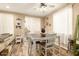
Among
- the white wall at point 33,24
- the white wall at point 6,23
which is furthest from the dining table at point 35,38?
the white wall at point 6,23

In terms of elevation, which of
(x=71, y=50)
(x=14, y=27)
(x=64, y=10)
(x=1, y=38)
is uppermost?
(x=64, y=10)

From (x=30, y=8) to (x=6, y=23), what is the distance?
1.57 feet

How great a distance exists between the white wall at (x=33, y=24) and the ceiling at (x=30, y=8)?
0.09 meters

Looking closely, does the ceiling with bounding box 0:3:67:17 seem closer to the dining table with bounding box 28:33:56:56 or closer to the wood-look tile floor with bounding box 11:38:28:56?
the dining table with bounding box 28:33:56:56

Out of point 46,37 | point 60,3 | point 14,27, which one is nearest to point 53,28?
point 46,37

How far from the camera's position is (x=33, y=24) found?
2.91m

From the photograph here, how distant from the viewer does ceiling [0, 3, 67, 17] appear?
9.37 ft

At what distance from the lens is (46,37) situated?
2.90 metres

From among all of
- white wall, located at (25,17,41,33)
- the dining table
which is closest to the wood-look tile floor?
the dining table

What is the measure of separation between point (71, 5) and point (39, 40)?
2.62 ft

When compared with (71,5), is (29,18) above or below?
below

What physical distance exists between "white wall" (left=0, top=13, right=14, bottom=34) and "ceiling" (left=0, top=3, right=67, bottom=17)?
0.10 metres

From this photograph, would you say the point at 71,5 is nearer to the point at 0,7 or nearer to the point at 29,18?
the point at 29,18

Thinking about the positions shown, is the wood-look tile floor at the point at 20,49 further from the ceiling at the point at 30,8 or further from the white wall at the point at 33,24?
the ceiling at the point at 30,8
